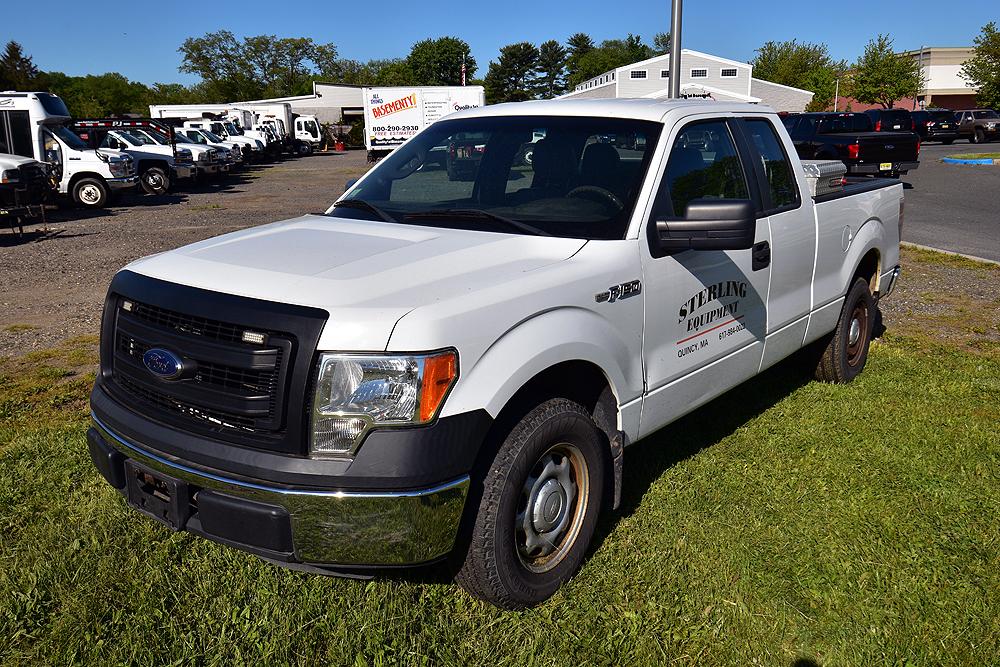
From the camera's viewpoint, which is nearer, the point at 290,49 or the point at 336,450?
the point at 336,450

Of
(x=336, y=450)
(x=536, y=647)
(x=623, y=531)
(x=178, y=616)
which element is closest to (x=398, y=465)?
(x=336, y=450)

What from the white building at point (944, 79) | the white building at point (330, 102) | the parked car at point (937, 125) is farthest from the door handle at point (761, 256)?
the white building at point (944, 79)

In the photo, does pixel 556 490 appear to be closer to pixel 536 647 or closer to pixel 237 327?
pixel 536 647

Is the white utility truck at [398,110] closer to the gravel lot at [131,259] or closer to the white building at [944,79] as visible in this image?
the gravel lot at [131,259]

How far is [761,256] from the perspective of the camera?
4.46m

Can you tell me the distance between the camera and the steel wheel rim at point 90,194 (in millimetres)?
20000

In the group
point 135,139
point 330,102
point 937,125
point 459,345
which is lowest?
point 459,345

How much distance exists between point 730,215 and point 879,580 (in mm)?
1609

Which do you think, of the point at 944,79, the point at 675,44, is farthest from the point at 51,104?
the point at 944,79

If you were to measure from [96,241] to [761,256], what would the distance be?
12842mm

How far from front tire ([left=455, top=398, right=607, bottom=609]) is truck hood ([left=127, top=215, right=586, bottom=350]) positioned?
0.59m

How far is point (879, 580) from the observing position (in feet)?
11.5

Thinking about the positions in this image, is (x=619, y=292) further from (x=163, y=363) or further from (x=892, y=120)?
(x=892, y=120)

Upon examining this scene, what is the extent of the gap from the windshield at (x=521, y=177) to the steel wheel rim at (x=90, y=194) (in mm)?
17812
